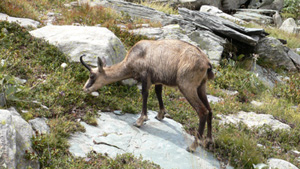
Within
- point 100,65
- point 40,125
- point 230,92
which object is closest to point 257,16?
point 230,92

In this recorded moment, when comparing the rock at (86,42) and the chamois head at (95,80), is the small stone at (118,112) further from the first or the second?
the rock at (86,42)

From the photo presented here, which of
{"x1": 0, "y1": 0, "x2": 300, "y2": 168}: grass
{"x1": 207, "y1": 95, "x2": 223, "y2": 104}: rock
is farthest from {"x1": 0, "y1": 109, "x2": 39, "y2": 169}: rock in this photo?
{"x1": 207, "y1": 95, "x2": 223, "y2": 104}: rock

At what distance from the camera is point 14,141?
442 centimetres

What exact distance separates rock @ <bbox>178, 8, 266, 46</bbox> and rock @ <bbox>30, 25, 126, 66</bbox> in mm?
6441

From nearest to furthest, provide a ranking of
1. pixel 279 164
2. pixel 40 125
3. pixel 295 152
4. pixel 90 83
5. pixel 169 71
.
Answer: pixel 40 125
pixel 279 164
pixel 169 71
pixel 295 152
pixel 90 83

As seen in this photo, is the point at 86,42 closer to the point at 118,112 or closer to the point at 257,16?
the point at 118,112

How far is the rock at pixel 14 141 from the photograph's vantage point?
4148 millimetres

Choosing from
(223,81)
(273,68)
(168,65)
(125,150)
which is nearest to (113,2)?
(223,81)

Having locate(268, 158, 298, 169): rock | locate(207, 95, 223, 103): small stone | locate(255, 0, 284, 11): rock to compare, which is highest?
locate(255, 0, 284, 11): rock

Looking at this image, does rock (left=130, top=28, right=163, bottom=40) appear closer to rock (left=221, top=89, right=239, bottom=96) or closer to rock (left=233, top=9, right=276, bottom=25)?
rock (left=221, top=89, right=239, bottom=96)

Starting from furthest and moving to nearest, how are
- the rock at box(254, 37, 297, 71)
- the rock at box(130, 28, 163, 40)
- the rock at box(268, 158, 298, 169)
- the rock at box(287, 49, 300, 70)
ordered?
1. the rock at box(287, 49, 300, 70)
2. the rock at box(254, 37, 297, 71)
3. the rock at box(130, 28, 163, 40)
4. the rock at box(268, 158, 298, 169)

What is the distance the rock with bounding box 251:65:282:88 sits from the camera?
13.3 metres

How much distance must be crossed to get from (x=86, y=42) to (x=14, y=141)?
212 inches

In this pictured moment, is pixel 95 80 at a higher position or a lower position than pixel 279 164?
higher
